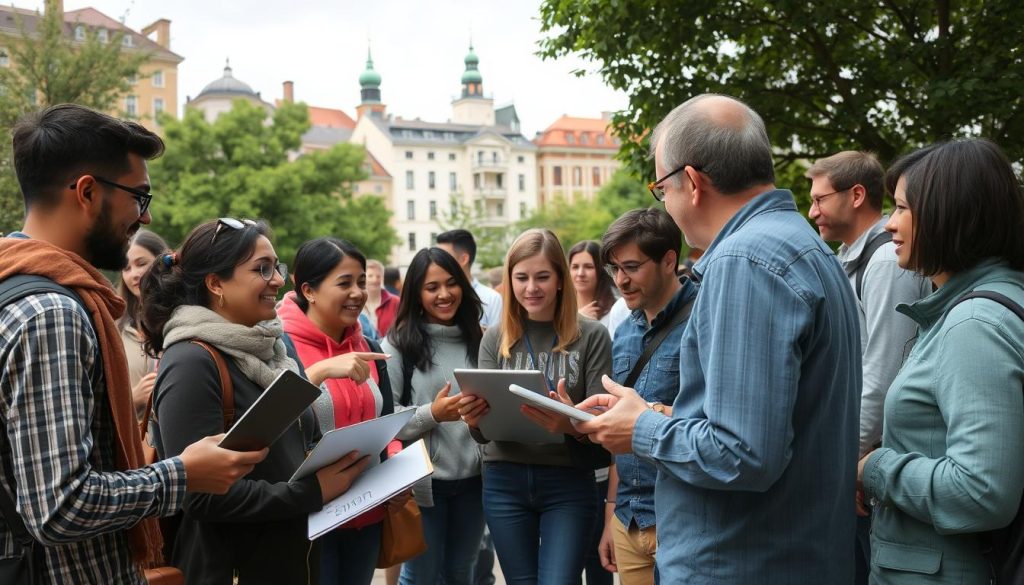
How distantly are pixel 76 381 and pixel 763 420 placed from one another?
1.61 m

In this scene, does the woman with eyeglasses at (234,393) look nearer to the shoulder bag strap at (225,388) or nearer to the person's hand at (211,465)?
the shoulder bag strap at (225,388)

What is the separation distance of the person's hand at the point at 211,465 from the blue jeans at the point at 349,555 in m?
1.84

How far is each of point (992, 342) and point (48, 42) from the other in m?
18.9

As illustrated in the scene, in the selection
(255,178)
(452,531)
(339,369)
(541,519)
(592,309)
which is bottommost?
(452,531)

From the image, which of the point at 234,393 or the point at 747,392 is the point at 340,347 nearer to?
the point at 234,393

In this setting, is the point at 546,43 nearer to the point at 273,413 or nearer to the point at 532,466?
the point at 532,466

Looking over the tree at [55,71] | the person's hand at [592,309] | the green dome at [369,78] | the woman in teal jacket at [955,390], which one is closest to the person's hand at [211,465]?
the woman in teal jacket at [955,390]

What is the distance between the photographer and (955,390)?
2461mm

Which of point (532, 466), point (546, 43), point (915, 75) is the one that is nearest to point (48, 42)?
point (546, 43)

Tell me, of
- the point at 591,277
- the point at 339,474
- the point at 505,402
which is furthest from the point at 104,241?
the point at 591,277

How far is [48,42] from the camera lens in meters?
17.8

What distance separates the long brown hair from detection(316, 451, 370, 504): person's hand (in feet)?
4.50

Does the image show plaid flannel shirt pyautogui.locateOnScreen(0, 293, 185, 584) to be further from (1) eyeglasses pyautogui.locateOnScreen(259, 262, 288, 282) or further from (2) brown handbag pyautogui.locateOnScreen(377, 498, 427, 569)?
(2) brown handbag pyautogui.locateOnScreen(377, 498, 427, 569)

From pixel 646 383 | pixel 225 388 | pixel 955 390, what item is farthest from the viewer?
pixel 646 383
